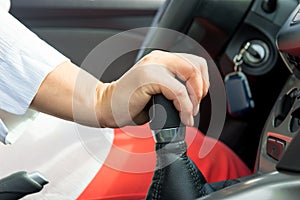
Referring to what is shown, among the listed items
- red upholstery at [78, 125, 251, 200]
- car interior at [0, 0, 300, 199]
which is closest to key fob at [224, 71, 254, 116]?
car interior at [0, 0, 300, 199]

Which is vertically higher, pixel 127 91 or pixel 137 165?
pixel 127 91

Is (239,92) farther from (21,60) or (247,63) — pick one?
(21,60)

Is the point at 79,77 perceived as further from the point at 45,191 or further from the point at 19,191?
the point at 45,191

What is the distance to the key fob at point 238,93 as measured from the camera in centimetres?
114

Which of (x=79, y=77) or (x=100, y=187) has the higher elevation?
(x=79, y=77)

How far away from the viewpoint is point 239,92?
1149mm

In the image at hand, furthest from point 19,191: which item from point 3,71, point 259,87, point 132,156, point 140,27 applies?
point 140,27

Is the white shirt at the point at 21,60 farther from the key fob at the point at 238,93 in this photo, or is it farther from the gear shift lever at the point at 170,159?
the key fob at the point at 238,93

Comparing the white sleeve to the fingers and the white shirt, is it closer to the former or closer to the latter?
the white shirt

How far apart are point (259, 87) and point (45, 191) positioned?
1.49 ft

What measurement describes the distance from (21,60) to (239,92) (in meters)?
0.58

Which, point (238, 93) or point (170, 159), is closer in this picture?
point (170, 159)

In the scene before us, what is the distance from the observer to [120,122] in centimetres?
66

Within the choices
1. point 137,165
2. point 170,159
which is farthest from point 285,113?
point 170,159
